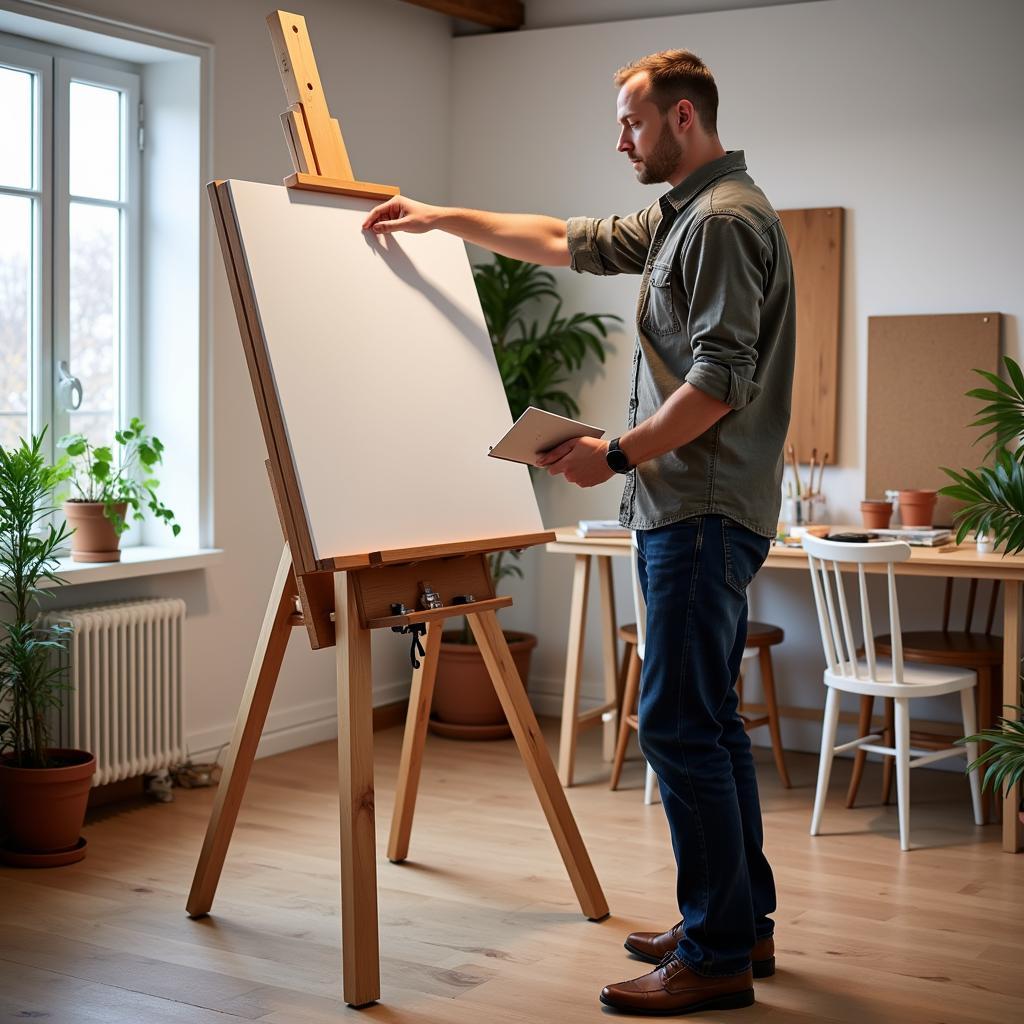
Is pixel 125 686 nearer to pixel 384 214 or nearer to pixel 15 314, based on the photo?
pixel 15 314

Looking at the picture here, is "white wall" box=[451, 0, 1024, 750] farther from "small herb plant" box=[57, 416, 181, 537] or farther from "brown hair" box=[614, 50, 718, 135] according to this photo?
"brown hair" box=[614, 50, 718, 135]

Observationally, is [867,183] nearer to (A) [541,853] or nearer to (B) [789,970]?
(A) [541,853]

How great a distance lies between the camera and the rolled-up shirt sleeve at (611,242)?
3.01 metres

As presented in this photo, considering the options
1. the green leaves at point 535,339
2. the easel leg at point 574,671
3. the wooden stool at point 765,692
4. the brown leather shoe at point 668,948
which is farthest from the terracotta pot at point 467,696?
the brown leather shoe at point 668,948

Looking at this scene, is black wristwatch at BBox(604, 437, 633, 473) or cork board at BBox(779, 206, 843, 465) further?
cork board at BBox(779, 206, 843, 465)


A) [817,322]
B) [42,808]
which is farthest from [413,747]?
[817,322]

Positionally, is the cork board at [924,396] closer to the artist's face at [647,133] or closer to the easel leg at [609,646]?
the easel leg at [609,646]

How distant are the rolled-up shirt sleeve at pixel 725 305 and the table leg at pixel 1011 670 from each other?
1752 millimetres

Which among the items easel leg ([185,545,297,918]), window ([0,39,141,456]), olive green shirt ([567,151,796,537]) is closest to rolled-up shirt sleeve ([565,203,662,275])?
olive green shirt ([567,151,796,537])

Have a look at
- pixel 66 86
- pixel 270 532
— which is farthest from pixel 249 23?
pixel 270 532

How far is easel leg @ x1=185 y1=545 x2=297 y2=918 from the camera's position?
3102 millimetres

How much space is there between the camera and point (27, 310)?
165 inches

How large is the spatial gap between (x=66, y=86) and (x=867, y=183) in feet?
8.82

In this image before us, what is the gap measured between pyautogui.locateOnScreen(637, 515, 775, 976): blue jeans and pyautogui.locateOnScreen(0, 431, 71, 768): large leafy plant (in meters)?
1.77
